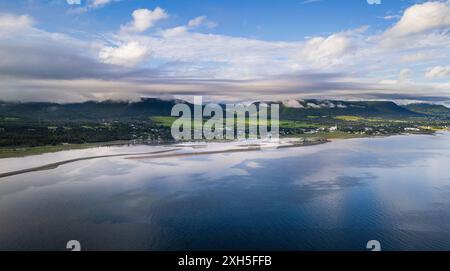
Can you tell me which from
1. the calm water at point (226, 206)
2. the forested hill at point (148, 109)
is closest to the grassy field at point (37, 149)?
the calm water at point (226, 206)

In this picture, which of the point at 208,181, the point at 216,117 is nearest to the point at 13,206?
the point at 208,181

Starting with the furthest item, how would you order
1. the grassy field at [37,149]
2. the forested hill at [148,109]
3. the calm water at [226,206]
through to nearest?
the forested hill at [148,109], the grassy field at [37,149], the calm water at [226,206]

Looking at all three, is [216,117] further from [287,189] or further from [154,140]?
[287,189]

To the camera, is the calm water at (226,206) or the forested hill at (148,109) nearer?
the calm water at (226,206)

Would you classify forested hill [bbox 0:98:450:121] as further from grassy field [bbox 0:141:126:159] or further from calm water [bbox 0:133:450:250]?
calm water [bbox 0:133:450:250]

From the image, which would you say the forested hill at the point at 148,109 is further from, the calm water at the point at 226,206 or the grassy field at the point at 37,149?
the calm water at the point at 226,206

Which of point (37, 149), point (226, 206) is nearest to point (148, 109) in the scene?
point (37, 149)

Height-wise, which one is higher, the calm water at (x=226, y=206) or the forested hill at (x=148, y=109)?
the forested hill at (x=148, y=109)

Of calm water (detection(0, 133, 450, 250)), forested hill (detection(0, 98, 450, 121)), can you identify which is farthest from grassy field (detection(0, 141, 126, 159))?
forested hill (detection(0, 98, 450, 121))

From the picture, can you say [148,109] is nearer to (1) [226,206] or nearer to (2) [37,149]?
(2) [37,149]
